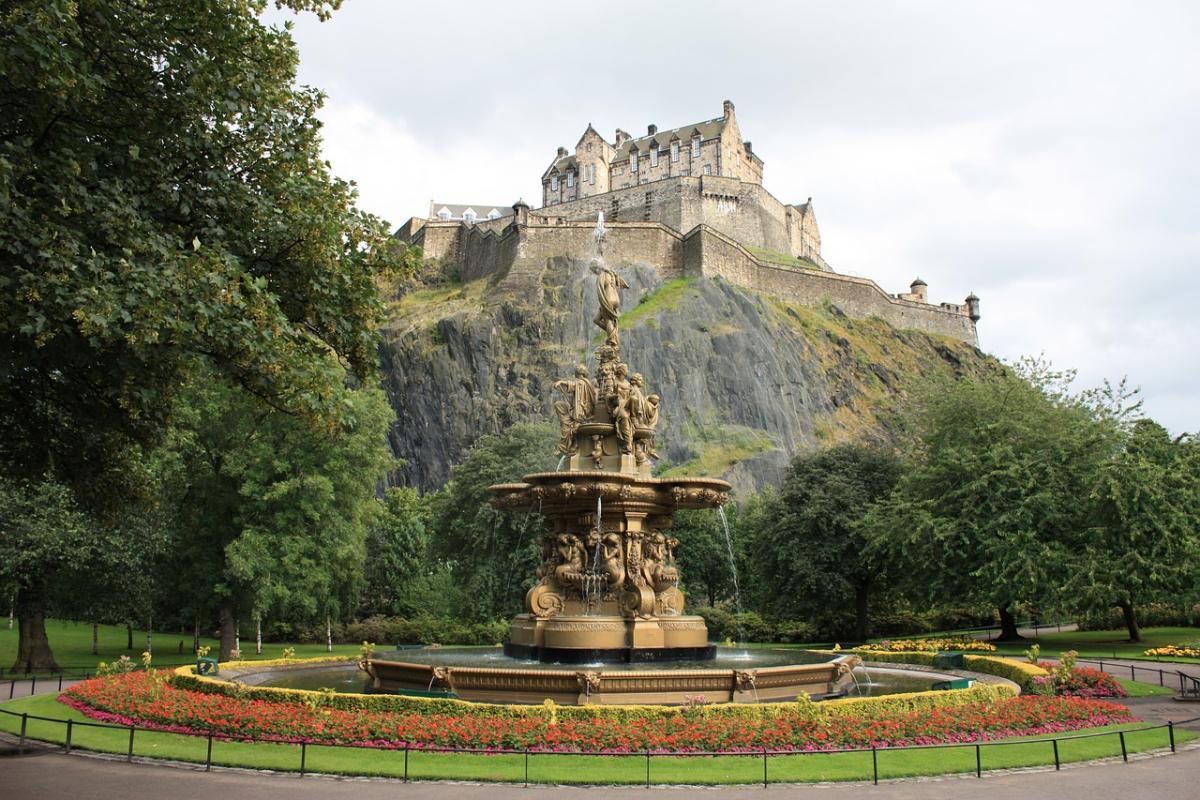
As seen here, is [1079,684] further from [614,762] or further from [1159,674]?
[614,762]

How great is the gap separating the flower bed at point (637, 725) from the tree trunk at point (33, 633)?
53.9 feet

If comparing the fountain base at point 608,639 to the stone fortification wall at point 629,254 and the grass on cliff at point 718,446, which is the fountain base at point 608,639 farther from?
the stone fortification wall at point 629,254

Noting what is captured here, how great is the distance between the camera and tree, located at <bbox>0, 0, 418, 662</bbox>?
844 cm

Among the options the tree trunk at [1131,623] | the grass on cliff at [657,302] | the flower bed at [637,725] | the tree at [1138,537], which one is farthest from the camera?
the grass on cliff at [657,302]

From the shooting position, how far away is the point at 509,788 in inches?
377

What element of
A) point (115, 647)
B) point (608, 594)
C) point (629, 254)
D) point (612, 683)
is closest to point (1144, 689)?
point (608, 594)

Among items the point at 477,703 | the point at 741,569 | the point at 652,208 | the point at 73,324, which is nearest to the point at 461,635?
the point at 741,569

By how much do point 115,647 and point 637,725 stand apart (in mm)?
38381

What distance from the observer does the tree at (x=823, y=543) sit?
3644cm

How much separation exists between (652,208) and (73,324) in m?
91.3

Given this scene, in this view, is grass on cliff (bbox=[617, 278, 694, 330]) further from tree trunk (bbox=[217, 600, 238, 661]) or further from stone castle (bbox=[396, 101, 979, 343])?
tree trunk (bbox=[217, 600, 238, 661])

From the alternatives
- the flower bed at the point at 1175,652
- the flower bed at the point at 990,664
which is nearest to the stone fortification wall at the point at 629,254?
the flower bed at the point at 1175,652

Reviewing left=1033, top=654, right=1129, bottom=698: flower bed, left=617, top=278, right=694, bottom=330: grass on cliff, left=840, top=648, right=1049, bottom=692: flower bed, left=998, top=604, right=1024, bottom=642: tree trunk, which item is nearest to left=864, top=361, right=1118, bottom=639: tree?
left=998, top=604, right=1024, bottom=642: tree trunk

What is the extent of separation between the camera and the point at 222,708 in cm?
1290
